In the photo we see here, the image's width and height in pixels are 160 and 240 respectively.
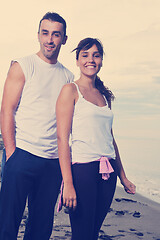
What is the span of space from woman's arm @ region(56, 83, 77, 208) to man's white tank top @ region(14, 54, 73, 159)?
0.30 metres

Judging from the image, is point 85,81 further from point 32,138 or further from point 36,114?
point 32,138

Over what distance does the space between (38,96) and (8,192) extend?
29.9 inches

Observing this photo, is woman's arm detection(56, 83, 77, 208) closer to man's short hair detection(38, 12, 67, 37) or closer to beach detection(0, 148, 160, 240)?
man's short hair detection(38, 12, 67, 37)

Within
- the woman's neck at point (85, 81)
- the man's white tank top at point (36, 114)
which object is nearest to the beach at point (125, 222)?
the man's white tank top at point (36, 114)

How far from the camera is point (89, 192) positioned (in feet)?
9.31

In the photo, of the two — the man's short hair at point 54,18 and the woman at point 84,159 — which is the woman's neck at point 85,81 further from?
the man's short hair at point 54,18

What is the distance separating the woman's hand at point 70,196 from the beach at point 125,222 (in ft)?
7.50

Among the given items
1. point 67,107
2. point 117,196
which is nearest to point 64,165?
point 67,107

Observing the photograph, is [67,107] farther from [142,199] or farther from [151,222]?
[142,199]

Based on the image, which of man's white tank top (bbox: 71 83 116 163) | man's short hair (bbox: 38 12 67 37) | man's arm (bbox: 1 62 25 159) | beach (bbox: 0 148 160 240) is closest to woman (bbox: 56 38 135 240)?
man's white tank top (bbox: 71 83 116 163)

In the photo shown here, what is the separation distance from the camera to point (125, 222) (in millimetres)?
5777

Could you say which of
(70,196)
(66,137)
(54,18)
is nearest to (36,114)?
(66,137)

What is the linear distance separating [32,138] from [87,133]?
1.61ft

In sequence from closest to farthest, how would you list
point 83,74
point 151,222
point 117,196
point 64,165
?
point 64,165 < point 83,74 < point 151,222 < point 117,196
